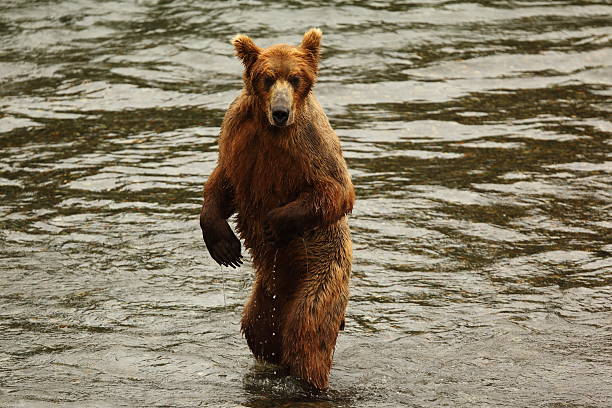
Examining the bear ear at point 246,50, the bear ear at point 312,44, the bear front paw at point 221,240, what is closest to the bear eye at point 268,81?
the bear ear at point 246,50

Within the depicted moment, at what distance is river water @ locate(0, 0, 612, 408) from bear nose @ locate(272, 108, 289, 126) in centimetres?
168

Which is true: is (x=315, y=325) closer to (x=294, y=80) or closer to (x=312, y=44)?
(x=294, y=80)

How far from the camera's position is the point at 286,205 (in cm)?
652

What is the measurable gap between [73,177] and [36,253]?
1974 millimetres

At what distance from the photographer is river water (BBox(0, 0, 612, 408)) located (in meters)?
7.17

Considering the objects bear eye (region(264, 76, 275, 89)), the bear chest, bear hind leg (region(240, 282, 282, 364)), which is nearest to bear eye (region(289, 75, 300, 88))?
bear eye (region(264, 76, 275, 89))

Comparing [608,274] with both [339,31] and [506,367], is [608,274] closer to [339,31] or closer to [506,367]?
[506,367]

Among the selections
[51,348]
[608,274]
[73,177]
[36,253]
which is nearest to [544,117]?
[608,274]

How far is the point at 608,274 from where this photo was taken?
8.91 m

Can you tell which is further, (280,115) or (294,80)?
(294,80)

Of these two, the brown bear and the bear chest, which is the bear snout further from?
the bear chest

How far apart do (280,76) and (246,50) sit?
31 cm

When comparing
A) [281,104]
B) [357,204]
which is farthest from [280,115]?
[357,204]

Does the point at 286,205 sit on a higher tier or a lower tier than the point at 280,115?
lower
